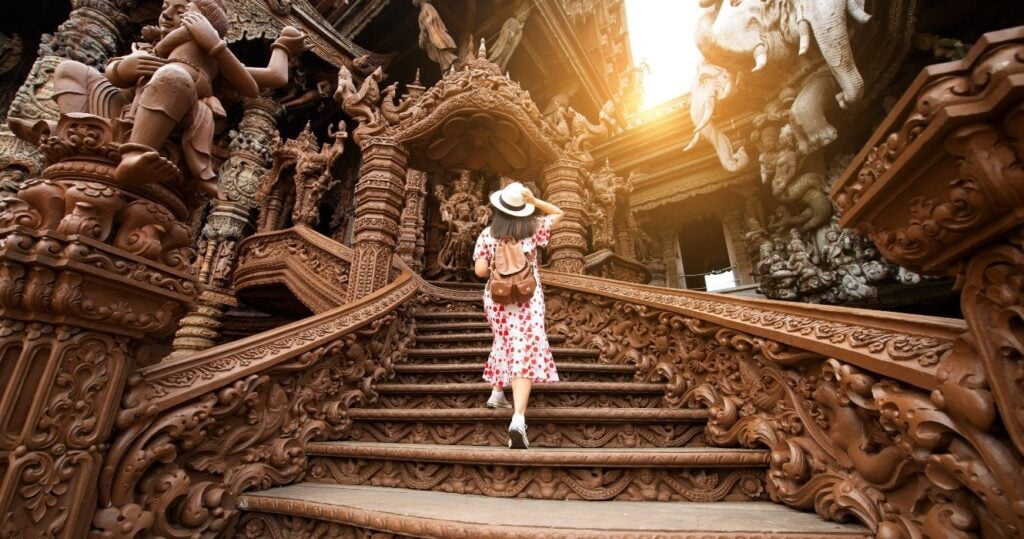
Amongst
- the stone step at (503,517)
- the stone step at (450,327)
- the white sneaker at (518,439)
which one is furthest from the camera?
the stone step at (450,327)

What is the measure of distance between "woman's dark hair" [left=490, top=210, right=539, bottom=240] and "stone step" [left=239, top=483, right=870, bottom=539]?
66.1 inches

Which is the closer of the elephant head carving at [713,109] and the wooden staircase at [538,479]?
the wooden staircase at [538,479]

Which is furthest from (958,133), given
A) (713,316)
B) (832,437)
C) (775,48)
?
(775,48)

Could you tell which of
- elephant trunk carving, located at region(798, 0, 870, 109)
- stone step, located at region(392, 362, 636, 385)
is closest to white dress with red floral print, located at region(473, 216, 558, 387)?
stone step, located at region(392, 362, 636, 385)

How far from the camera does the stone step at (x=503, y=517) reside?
4.33 ft

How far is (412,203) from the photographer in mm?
8805

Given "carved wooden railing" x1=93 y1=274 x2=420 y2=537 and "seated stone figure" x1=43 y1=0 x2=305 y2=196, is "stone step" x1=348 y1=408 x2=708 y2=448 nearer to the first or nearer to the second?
"carved wooden railing" x1=93 y1=274 x2=420 y2=537

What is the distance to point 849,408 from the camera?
1.45 m

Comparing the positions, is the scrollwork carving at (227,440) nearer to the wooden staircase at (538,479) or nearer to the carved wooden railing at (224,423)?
the carved wooden railing at (224,423)

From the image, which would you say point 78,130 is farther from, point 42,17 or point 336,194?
point 42,17

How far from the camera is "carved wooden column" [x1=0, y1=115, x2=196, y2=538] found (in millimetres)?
1187

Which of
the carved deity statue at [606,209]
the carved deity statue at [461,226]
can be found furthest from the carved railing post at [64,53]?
the carved deity statue at [606,209]

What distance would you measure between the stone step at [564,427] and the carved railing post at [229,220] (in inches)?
266

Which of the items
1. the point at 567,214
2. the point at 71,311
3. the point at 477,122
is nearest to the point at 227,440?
the point at 71,311
